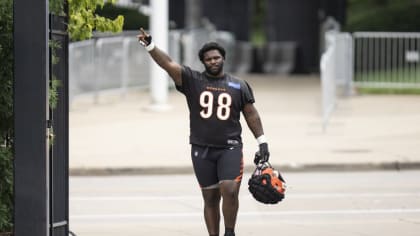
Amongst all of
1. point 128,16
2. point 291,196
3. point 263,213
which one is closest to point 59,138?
point 263,213

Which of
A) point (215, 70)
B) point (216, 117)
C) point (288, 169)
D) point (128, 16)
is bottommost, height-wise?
point (288, 169)

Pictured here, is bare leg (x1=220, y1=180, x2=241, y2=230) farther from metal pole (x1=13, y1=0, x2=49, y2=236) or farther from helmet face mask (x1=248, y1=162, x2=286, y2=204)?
metal pole (x1=13, y1=0, x2=49, y2=236)

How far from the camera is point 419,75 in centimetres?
2766

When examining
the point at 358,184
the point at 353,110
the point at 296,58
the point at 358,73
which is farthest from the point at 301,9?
the point at 358,184

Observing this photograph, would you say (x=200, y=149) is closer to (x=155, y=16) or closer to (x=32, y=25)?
(x=32, y=25)

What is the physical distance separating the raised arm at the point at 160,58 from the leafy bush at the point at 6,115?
3.44ft

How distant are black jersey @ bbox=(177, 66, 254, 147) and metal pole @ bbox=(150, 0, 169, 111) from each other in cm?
1299

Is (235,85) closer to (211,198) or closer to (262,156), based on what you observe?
(262,156)

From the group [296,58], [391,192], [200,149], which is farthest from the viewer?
[296,58]

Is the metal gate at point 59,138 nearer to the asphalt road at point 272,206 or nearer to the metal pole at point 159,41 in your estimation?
the asphalt road at point 272,206

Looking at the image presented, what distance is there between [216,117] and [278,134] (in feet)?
33.2

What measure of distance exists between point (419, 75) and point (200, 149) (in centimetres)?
1899

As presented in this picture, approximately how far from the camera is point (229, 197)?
9.30 metres

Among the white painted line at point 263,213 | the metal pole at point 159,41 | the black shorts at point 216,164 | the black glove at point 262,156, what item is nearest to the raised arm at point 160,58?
the black shorts at point 216,164
